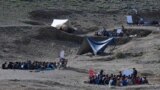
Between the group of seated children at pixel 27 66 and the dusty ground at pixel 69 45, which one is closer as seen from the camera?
the dusty ground at pixel 69 45

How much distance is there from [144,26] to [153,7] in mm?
9908

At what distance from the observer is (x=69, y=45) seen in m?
44.7

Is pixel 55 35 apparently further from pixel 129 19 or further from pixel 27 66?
pixel 27 66

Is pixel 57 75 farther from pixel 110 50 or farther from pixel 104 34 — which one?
pixel 104 34

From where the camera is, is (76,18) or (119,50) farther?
(76,18)

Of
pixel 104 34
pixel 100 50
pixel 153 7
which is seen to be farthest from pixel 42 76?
pixel 153 7

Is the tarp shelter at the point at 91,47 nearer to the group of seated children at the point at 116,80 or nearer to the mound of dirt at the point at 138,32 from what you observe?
the mound of dirt at the point at 138,32

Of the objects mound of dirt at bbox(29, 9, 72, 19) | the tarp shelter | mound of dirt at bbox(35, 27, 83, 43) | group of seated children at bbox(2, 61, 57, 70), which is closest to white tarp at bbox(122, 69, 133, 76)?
group of seated children at bbox(2, 61, 57, 70)

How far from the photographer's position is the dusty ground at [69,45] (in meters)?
29.9

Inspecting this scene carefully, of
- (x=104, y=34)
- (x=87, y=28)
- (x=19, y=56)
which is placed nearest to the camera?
(x=19, y=56)

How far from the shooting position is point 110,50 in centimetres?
4344

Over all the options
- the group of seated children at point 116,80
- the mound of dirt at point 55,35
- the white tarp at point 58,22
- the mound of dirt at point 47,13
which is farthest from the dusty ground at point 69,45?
the white tarp at point 58,22

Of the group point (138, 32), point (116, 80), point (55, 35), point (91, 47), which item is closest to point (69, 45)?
point (55, 35)

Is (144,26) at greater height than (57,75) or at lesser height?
greater
